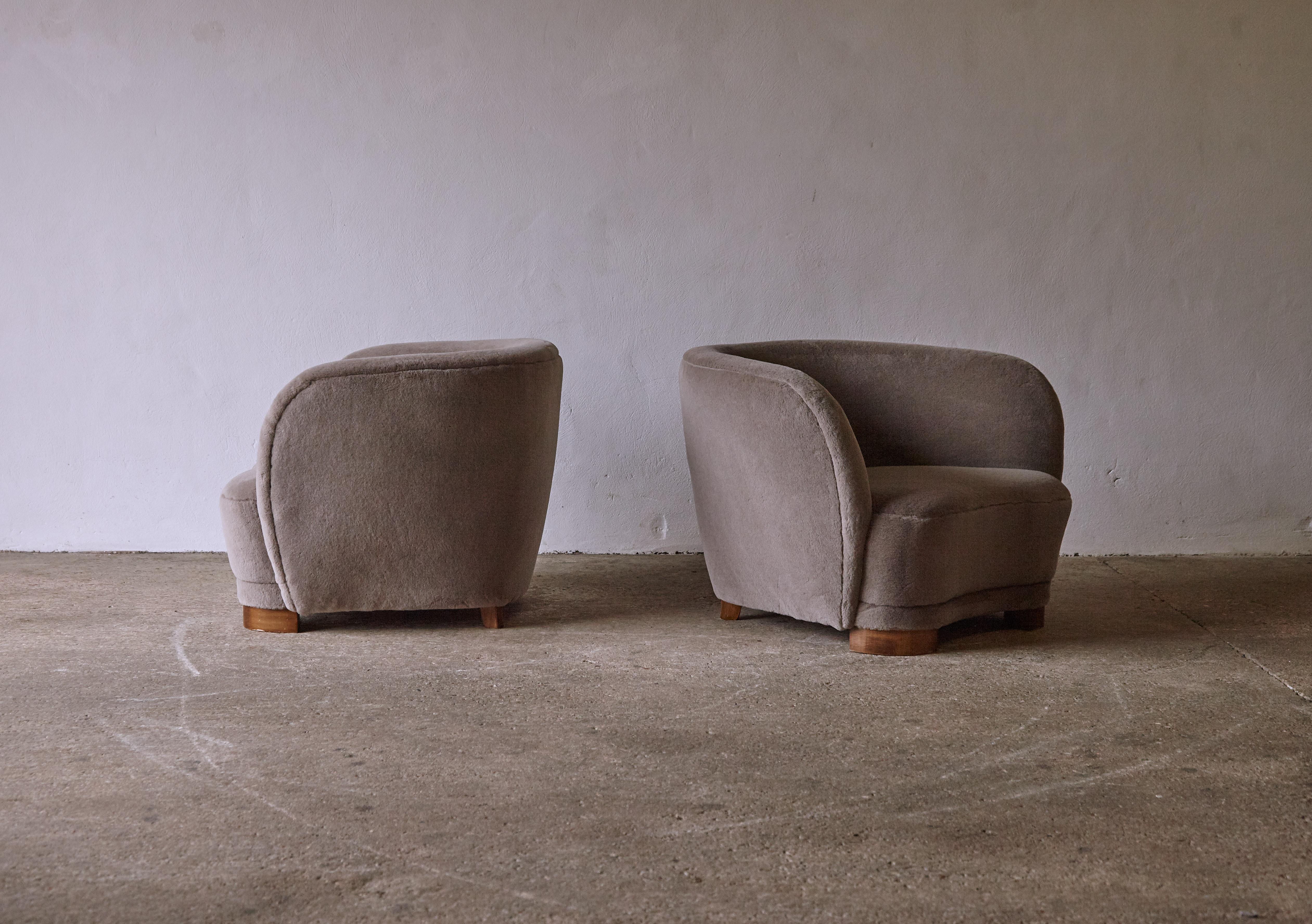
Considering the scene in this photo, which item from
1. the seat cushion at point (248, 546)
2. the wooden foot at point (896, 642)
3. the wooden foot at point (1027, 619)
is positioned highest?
the seat cushion at point (248, 546)

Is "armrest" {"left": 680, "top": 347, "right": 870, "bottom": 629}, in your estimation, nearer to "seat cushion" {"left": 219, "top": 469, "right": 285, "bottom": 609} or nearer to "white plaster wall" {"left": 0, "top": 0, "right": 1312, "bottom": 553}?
"white plaster wall" {"left": 0, "top": 0, "right": 1312, "bottom": 553}

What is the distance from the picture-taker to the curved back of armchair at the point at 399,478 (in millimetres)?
2664

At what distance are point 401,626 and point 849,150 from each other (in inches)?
84.5

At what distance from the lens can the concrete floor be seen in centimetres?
147

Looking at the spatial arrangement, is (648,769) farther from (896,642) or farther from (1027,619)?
A: (1027,619)

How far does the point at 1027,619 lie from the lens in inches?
112

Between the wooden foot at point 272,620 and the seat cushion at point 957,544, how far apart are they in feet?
4.70

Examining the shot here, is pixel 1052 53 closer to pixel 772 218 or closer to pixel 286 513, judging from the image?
pixel 772 218

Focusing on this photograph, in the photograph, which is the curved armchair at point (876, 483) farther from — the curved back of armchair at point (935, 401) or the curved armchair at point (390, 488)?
the curved armchair at point (390, 488)

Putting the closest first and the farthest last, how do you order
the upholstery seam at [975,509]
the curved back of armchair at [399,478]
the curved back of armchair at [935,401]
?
the upholstery seam at [975,509] < the curved back of armchair at [399,478] < the curved back of armchair at [935,401]

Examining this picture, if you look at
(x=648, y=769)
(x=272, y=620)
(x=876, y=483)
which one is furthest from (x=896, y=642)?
(x=272, y=620)

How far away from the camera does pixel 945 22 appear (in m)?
3.65

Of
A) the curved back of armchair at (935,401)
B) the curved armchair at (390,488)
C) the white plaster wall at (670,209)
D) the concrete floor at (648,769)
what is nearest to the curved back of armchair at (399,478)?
the curved armchair at (390,488)

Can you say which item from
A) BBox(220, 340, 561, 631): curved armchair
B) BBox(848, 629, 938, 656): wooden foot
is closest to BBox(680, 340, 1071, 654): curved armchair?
BBox(848, 629, 938, 656): wooden foot
